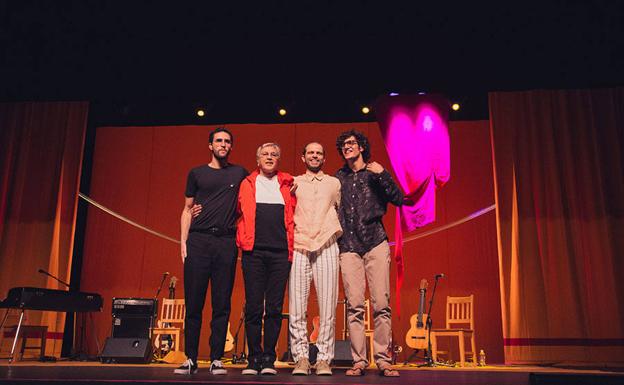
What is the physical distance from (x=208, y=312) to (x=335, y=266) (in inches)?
180

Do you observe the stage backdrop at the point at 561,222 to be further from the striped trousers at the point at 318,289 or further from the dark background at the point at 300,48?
the striped trousers at the point at 318,289

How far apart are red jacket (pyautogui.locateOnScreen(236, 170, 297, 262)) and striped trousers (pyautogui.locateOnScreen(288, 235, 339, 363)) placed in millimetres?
102

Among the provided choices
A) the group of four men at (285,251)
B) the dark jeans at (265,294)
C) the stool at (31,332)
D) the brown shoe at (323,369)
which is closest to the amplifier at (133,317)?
the stool at (31,332)

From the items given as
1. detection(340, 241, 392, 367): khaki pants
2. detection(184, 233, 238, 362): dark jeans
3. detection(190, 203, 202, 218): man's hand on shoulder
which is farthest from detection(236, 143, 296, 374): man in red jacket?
detection(340, 241, 392, 367): khaki pants

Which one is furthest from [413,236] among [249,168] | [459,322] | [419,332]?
[249,168]

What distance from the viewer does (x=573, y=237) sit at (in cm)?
608

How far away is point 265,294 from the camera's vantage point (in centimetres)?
299

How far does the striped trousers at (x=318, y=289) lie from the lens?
2.92 m

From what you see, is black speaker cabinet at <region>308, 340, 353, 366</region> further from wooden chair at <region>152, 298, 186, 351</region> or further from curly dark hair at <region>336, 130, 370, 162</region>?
wooden chair at <region>152, 298, 186, 351</region>

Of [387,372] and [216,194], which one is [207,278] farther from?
[387,372]

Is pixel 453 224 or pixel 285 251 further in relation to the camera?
pixel 453 224

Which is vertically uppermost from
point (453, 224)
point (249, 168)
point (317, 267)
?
point (249, 168)

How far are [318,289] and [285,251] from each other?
280 millimetres

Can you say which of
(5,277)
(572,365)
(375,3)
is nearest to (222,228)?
(375,3)
